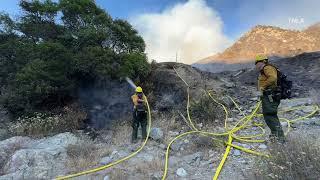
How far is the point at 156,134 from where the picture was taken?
9648 mm

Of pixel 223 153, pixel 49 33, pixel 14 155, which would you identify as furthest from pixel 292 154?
pixel 49 33

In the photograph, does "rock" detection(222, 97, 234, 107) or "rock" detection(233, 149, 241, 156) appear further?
"rock" detection(222, 97, 234, 107)

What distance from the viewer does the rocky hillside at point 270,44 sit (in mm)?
28594

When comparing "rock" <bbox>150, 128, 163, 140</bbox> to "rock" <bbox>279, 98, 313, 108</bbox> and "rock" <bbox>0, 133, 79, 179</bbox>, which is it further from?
"rock" <bbox>279, 98, 313, 108</bbox>

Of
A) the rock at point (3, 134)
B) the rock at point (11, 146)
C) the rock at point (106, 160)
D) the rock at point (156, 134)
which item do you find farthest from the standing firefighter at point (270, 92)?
the rock at point (3, 134)

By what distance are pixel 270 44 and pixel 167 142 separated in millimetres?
22528

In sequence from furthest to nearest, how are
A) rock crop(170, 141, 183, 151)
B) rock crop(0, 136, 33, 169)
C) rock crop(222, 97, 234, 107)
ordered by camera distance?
rock crop(222, 97, 234, 107), rock crop(0, 136, 33, 169), rock crop(170, 141, 183, 151)

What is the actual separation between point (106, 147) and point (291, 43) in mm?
23146

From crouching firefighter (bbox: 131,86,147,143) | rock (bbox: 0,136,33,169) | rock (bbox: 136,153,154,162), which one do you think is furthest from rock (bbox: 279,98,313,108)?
rock (bbox: 0,136,33,169)

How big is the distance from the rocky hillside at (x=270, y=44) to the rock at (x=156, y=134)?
19.0 m

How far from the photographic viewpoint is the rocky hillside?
93.8ft

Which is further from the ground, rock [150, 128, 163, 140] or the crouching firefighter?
the crouching firefighter

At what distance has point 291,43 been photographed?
1156 inches

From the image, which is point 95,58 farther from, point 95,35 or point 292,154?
point 292,154
